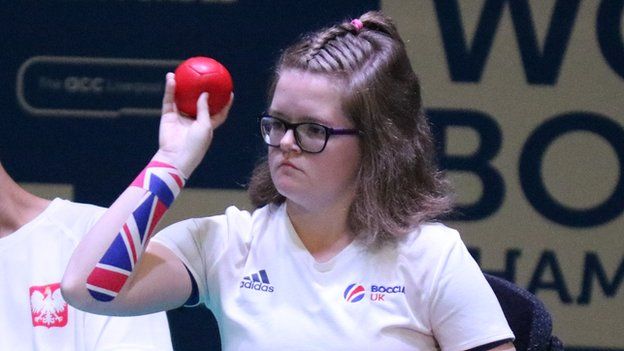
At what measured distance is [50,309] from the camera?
261 centimetres

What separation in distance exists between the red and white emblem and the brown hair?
64 cm

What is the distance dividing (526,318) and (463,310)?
0.25m

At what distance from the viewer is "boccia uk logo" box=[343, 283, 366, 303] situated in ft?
7.95

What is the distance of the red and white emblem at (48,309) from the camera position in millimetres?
2605

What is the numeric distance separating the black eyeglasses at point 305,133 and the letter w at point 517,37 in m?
1.72

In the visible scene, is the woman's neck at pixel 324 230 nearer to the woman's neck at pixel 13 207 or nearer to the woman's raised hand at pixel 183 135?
the woman's raised hand at pixel 183 135

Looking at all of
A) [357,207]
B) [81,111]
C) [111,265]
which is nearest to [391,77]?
[357,207]

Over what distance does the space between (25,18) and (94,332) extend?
185 centimetres

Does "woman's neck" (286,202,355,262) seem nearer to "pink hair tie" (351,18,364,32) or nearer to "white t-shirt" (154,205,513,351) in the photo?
"white t-shirt" (154,205,513,351)

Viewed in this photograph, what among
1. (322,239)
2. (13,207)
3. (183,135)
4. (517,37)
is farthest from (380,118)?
(517,37)

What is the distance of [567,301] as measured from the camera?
409 cm

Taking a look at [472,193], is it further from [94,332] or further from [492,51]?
[94,332]

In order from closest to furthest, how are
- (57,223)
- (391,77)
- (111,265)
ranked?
(111,265) < (391,77) < (57,223)

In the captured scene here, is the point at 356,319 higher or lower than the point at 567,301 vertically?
higher
